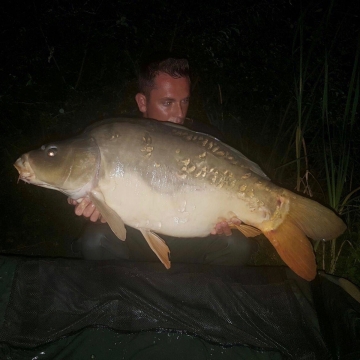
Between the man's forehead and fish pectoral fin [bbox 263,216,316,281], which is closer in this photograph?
fish pectoral fin [bbox 263,216,316,281]

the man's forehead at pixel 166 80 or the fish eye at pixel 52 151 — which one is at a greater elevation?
the man's forehead at pixel 166 80

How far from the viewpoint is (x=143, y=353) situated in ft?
4.66

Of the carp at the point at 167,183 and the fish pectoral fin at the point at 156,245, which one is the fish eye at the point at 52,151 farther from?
the fish pectoral fin at the point at 156,245

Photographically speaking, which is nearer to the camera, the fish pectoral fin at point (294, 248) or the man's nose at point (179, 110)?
the fish pectoral fin at point (294, 248)

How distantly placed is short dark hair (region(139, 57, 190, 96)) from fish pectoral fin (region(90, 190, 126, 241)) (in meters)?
0.94

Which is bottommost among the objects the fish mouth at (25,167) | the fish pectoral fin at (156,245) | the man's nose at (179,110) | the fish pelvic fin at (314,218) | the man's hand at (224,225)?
the fish pectoral fin at (156,245)

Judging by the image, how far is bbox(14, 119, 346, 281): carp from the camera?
152 cm

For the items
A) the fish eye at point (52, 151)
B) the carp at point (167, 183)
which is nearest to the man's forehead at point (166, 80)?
the carp at point (167, 183)

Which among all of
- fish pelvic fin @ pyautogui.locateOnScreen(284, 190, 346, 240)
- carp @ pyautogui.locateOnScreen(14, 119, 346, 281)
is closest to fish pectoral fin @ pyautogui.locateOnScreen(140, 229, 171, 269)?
carp @ pyautogui.locateOnScreen(14, 119, 346, 281)

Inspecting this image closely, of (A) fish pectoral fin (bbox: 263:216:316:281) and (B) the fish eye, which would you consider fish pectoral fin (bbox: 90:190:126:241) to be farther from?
(A) fish pectoral fin (bbox: 263:216:316:281)

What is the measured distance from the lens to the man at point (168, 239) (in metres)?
2.07

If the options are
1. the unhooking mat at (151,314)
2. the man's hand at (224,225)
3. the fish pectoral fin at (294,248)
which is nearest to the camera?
the unhooking mat at (151,314)

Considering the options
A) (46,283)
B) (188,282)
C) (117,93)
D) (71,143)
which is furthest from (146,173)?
(117,93)

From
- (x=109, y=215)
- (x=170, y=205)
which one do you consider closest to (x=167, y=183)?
(x=170, y=205)
